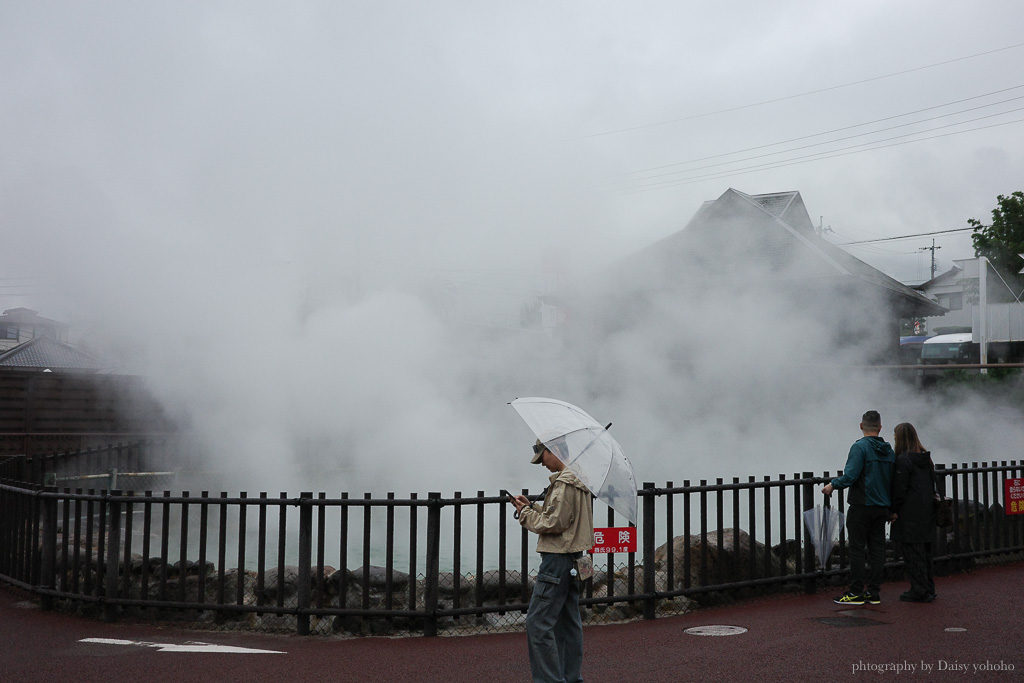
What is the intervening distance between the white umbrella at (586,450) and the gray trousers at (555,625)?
0.33 metres

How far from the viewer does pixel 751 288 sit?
1306 cm

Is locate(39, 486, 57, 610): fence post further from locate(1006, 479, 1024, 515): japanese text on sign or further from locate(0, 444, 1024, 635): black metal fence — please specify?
locate(1006, 479, 1024, 515): japanese text on sign

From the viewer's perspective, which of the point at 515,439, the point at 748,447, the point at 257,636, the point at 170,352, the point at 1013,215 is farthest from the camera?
the point at 1013,215

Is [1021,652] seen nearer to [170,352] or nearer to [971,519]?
[971,519]

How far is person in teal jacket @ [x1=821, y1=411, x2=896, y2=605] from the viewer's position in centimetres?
568

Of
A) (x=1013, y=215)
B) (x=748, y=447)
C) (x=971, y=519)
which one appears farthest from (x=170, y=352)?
(x=1013, y=215)

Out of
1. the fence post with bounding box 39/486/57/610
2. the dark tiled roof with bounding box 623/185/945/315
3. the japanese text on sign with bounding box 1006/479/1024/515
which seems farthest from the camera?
the dark tiled roof with bounding box 623/185/945/315

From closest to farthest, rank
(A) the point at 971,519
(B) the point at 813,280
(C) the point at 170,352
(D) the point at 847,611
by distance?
(D) the point at 847,611 → (A) the point at 971,519 → (C) the point at 170,352 → (B) the point at 813,280

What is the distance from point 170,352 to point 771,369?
897 centimetres

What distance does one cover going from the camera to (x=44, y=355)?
22.2 m

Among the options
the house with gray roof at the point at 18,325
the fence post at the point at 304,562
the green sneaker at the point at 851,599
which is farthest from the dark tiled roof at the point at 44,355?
the green sneaker at the point at 851,599

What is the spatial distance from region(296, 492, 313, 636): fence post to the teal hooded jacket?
3.62 metres

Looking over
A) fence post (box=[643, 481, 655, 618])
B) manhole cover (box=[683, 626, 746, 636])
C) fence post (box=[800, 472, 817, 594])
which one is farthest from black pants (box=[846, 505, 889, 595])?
fence post (box=[643, 481, 655, 618])

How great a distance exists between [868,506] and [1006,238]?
23986mm
